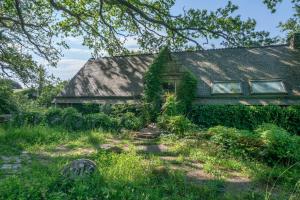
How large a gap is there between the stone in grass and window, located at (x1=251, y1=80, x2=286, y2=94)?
12.8 meters

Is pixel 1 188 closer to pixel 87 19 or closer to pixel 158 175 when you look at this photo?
pixel 158 175

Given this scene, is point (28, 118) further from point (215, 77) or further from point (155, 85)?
point (215, 77)

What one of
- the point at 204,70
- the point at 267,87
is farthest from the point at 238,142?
the point at 204,70

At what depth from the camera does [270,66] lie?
57.2 feet

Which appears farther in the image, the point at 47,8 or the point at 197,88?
the point at 197,88

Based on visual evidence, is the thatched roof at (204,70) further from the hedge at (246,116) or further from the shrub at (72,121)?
the shrub at (72,121)

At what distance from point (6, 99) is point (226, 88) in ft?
47.5

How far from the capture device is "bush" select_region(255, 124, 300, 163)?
7.23 m

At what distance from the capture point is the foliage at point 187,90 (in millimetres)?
16406

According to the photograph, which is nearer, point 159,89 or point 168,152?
point 168,152

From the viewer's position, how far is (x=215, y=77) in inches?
696

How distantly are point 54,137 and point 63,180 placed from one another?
254 inches

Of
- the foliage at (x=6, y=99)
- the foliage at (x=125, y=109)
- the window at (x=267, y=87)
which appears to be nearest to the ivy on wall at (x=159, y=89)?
the foliage at (x=125, y=109)

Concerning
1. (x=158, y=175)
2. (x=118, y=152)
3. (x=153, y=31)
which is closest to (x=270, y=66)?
(x=153, y=31)
